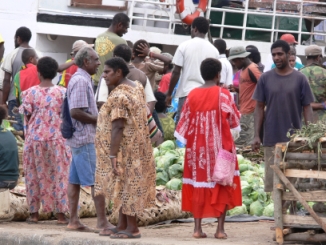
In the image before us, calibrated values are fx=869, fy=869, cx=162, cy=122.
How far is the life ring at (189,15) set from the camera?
16.0 m

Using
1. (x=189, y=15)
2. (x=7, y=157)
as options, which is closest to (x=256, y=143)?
(x=7, y=157)

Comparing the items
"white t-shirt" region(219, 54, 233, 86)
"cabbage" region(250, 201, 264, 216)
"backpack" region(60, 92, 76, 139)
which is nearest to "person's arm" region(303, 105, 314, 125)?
"cabbage" region(250, 201, 264, 216)

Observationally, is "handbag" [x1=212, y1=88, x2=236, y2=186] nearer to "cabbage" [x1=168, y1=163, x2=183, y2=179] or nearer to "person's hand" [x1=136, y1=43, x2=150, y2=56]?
"cabbage" [x1=168, y1=163, x2=183, y2=179]

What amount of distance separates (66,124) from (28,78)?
9.54 feet

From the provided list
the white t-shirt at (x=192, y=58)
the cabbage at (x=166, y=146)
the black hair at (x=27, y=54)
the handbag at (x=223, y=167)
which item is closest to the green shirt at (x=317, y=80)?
the white t-shirt at (x=192, y=58)

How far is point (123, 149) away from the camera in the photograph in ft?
24.6

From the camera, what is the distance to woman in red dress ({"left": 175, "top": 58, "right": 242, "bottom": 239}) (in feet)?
25.8

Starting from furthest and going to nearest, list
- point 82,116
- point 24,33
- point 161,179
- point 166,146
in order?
1. point 24,33
2. point 166,146
3. point 161,179
4. point 82,116

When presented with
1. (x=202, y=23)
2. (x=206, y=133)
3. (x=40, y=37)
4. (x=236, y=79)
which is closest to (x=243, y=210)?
(x=206, y=133)

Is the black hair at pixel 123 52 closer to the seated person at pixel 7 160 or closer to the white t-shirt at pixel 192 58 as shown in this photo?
the seated person at pixel 7 160

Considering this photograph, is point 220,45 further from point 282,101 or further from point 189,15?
point 282,101

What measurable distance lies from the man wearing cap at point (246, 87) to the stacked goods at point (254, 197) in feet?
7.05

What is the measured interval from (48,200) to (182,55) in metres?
3.08

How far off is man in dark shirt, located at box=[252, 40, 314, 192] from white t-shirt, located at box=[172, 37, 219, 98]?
8.97ft
